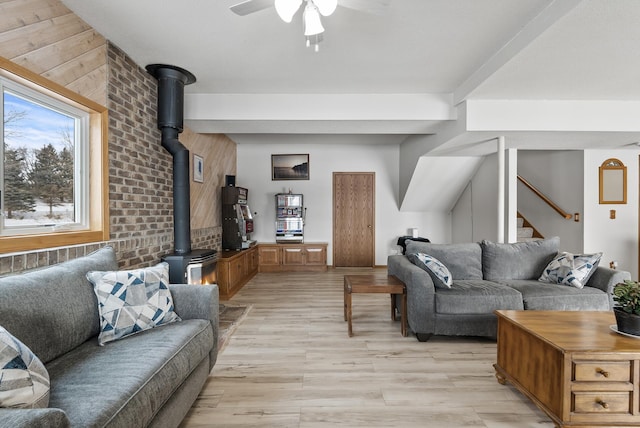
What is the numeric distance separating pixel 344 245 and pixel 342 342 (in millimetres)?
3849

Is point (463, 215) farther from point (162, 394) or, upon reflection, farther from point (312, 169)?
point (162, 394)

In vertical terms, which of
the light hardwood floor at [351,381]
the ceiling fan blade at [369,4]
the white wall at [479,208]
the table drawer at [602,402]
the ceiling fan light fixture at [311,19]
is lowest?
the light hardwood floor at [351,381]

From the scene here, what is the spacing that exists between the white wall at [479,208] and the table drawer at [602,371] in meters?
3.95

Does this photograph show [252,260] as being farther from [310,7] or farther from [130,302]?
[310,7]

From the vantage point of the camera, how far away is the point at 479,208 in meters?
6.04

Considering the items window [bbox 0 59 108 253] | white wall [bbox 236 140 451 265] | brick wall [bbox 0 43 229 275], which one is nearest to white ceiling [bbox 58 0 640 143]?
brick wall [bbox 0 43 229 275]

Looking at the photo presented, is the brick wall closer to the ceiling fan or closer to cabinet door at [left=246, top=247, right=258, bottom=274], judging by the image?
the ceiling fan

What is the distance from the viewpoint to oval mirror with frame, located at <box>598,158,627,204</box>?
16.4ft

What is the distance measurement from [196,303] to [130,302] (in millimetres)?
413

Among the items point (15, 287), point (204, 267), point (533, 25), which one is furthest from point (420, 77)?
point (15, 287)

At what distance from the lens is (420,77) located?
136 inches

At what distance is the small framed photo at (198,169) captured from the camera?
4.43 m

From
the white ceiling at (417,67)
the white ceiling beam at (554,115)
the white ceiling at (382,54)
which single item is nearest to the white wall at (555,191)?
the white ceiling at (417,67)

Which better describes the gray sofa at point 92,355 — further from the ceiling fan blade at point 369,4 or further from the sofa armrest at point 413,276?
the ceiling fan blade at point 369,4
